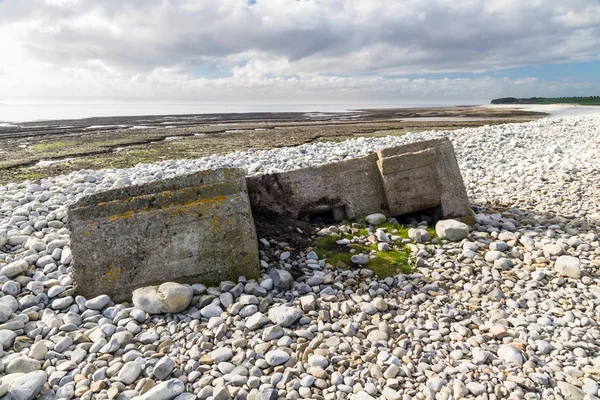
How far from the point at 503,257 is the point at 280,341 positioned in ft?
11.0

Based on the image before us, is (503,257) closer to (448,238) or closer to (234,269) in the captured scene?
(448,238)

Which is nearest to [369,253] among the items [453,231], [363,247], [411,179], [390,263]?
[363,247]

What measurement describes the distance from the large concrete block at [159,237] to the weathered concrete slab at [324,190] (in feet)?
4.77

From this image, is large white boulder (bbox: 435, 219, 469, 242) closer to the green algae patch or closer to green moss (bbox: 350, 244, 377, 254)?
the green algae patch

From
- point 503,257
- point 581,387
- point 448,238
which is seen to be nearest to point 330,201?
point 448,238

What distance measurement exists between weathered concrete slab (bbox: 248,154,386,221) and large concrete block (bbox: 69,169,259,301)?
1.45 meters

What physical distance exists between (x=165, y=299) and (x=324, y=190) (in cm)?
324

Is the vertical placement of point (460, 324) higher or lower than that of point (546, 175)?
lower

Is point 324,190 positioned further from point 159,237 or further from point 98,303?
point 98,303

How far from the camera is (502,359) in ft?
11.3

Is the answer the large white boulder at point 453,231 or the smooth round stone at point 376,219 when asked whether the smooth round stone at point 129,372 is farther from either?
the large white boulder at point 453,231

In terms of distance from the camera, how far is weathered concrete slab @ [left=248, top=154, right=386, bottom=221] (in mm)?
6512

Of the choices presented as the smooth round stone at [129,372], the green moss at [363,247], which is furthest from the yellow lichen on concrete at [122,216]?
the green moss at [363,247]

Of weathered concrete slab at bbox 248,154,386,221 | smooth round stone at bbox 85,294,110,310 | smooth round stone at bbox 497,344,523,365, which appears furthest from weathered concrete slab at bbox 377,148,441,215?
smooth round stone at bbox 85,294,110,310
